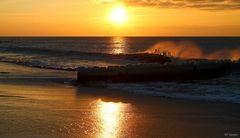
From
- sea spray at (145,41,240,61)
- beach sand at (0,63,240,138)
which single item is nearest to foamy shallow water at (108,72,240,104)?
beach sand at (0,63,240,138)

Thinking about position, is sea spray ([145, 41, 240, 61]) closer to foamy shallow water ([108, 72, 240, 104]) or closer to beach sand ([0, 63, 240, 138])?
foamy shallow water ([108, 72, 240, 104])

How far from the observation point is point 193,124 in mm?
10602

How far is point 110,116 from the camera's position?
37.9 feet

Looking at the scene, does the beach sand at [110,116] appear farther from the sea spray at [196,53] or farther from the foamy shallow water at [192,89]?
the sea spray at [196,53]

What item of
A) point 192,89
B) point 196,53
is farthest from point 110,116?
point 196,53

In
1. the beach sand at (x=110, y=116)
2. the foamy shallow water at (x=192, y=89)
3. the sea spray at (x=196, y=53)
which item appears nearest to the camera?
the beach sand at (x=110, y=116)

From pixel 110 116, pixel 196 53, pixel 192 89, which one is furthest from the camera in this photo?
pixel 196 53

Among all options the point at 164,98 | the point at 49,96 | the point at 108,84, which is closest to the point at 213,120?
the point at 164,98

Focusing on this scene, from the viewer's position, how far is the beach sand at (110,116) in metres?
9.48

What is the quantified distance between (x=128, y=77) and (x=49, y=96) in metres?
7.23

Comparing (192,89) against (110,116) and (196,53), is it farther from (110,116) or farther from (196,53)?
(196,53)

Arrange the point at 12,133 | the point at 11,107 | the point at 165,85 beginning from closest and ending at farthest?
the point at 12,133, the point at 11,107, the point at 165,85

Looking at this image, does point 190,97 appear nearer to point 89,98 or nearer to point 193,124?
point 89,98

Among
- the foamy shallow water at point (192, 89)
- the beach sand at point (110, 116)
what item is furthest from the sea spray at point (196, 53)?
the beach sand at point (110, 116)
